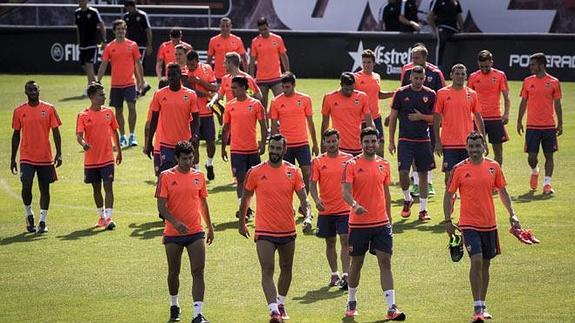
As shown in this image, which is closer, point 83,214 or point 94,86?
point 94,86

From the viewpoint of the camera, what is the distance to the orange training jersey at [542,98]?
24.7 meters

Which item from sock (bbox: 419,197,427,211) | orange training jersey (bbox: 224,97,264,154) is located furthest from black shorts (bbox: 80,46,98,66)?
sock (bbox: 419,197,427,211)

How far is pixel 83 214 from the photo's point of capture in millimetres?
23969

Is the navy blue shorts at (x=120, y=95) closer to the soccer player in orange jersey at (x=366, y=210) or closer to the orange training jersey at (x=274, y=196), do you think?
the orange training jersey at (x=274, y=196)

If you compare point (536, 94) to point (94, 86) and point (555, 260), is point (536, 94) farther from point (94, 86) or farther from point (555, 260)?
point (94, 86)

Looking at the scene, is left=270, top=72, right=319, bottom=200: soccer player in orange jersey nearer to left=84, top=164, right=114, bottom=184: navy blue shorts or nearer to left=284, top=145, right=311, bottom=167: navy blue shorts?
left=284, top=145, right=311, bottom=167: navy blue shorts

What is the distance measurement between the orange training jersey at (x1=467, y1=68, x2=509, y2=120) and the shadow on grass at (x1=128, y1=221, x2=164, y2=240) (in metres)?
6.39

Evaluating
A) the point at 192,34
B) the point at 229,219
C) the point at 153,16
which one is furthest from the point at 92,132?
the point at 153,16

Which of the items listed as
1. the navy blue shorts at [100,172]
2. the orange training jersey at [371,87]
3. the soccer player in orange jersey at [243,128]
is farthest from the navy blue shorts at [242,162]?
the orange training jersey at [371,87]

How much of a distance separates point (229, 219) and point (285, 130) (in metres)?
1.97

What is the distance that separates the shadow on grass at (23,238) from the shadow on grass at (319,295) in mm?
6020

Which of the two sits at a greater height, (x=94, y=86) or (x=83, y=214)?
(x=94, y=86)

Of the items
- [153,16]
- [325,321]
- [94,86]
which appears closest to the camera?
[325,321]

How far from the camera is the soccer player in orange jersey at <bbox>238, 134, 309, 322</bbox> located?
16.2 meters
